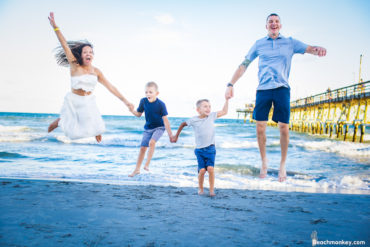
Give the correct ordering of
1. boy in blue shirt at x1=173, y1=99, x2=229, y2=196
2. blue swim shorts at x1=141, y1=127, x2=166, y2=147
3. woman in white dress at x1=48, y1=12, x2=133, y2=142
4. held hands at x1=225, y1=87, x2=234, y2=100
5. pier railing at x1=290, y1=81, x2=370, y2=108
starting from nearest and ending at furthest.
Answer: woman in white dress at x1=48, y1=12, x2=133, y2=142 < boy in blue shirt at x1=173, y1=99, x2=229, y2=196 < held hands at x1=225, y1=87, x2=234, y2=100 < blue swim shorts at x1=141, y1=127, x2=166, y2=147 < pier railing at x1=290, y1=81, x2=370, y2=108

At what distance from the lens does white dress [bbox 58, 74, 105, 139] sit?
375 centimetres

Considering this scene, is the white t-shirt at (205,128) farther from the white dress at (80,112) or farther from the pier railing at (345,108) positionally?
the pier railing at (345,108)

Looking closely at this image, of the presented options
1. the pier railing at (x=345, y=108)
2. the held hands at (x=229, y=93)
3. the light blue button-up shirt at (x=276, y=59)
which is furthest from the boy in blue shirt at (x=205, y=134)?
the pier railing at (x=345, y=108)

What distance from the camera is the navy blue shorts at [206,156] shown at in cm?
428

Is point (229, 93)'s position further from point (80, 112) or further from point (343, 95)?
point (343, 95)

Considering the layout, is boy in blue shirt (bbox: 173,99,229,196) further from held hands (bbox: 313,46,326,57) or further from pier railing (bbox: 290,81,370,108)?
pier railing (bbox: 290,81,370,108)

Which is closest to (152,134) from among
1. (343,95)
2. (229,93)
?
(229,93)

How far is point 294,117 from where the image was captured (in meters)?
42.9

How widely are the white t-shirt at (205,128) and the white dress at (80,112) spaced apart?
4.71ft

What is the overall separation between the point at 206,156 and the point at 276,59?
1.89 m

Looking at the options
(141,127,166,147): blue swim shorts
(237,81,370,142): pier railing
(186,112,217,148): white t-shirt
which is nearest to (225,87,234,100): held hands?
(186,112,217,148): white t-shirt

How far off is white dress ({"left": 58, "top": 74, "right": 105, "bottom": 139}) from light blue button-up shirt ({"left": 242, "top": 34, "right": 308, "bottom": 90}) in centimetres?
263

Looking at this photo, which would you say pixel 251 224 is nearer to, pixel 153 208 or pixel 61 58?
pixel 153 208

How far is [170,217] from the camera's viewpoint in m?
2.89
